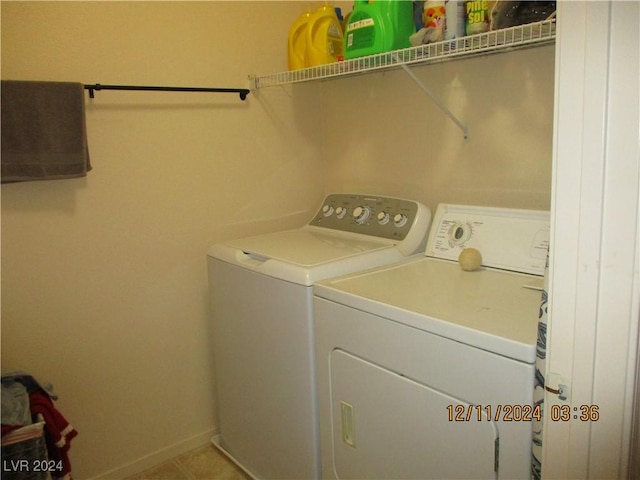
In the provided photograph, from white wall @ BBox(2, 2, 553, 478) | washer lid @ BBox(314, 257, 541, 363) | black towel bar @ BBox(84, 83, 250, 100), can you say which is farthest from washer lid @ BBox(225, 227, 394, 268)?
black towel bar @ BBox(84, 83, 250, 100)

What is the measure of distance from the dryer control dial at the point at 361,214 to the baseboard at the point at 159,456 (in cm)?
115

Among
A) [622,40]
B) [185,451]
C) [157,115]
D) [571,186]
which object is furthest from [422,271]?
[185,451]

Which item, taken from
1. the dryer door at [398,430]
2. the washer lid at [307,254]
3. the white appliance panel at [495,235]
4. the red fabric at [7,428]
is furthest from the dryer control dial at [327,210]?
the red fabric at [7,428]

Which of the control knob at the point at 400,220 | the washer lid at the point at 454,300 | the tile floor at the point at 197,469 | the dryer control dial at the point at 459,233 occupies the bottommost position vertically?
the tile floor at the point at 197,469

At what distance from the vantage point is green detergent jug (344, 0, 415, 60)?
1684 mm

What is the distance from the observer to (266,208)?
2.29 metres

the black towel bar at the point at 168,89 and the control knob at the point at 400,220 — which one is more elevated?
the black towel bar at the point at 168,89

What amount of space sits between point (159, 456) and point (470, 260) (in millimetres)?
1509

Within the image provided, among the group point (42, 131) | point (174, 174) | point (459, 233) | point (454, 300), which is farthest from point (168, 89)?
point (454, 300)

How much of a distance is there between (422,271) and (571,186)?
2.93 ft

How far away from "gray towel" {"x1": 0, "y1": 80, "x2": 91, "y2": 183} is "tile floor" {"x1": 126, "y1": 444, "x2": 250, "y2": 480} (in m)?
1.23

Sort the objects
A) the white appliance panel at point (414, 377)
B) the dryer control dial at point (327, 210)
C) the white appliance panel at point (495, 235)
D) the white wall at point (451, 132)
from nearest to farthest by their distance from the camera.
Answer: the white appliance panel at point (414, 377)
the white appliance panel at point (495, 235)
the white wall at point (451, 132)
the dryer control dial at point (327, 210)

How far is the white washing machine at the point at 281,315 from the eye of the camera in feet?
5.22

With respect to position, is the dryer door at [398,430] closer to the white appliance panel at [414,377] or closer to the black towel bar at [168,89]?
the white appliance panel at [414,377]
